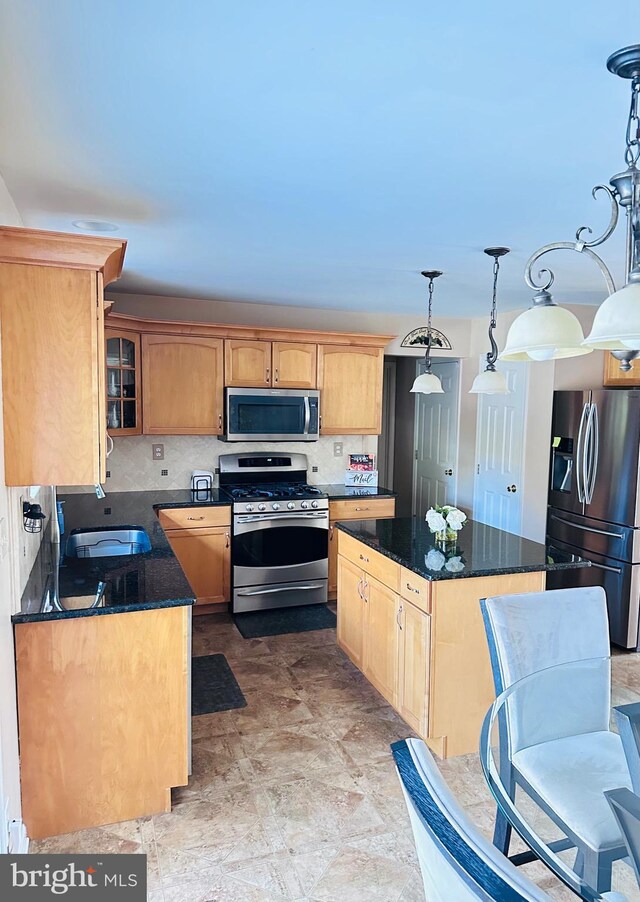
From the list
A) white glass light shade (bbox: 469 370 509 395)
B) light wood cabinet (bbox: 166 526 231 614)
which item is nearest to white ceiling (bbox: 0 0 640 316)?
white glass light shade (bbox: 469 370 509 395)

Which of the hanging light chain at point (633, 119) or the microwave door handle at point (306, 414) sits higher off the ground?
the hanging light chain at point (633, 119)

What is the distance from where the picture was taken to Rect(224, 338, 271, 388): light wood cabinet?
4680 mm

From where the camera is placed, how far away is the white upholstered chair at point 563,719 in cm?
160

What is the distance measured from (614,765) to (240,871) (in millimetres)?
1294

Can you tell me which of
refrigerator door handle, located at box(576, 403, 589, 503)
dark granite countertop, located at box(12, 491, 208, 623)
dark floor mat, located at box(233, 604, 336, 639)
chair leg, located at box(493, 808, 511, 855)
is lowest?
dark floor mat, located at box(233, 604, 336, 639)

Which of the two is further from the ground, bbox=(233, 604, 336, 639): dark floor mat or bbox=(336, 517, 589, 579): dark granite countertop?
bbox=(336, 517, 589, 579): dark granite countertop

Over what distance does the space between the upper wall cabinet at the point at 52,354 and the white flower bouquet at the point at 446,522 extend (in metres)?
1.69

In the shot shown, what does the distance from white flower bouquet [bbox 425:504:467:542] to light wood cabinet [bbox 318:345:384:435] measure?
6.79 ft

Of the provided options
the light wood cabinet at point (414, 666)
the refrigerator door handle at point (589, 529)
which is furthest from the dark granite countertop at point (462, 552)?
the refrigerator door handle at point (589, 529)

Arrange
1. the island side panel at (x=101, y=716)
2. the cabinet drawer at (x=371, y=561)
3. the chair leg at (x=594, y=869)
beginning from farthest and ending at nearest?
the cabinet drawer at (x=371, y=561) → the island side panel at (x=101, y=716) → the chair leg at (x=594, y=869)

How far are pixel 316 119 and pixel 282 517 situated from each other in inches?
127

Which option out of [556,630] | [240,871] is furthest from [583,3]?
[240,871]

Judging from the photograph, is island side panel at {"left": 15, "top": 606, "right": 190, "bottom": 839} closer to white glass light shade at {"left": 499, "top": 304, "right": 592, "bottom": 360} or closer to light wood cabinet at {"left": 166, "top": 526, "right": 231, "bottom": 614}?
white glass light shade at {"left": 499, "top": 304, "right": 592, "bottom": 360}

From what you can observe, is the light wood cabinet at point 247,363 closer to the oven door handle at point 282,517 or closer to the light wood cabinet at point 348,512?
the oven door handle at point 282,517
